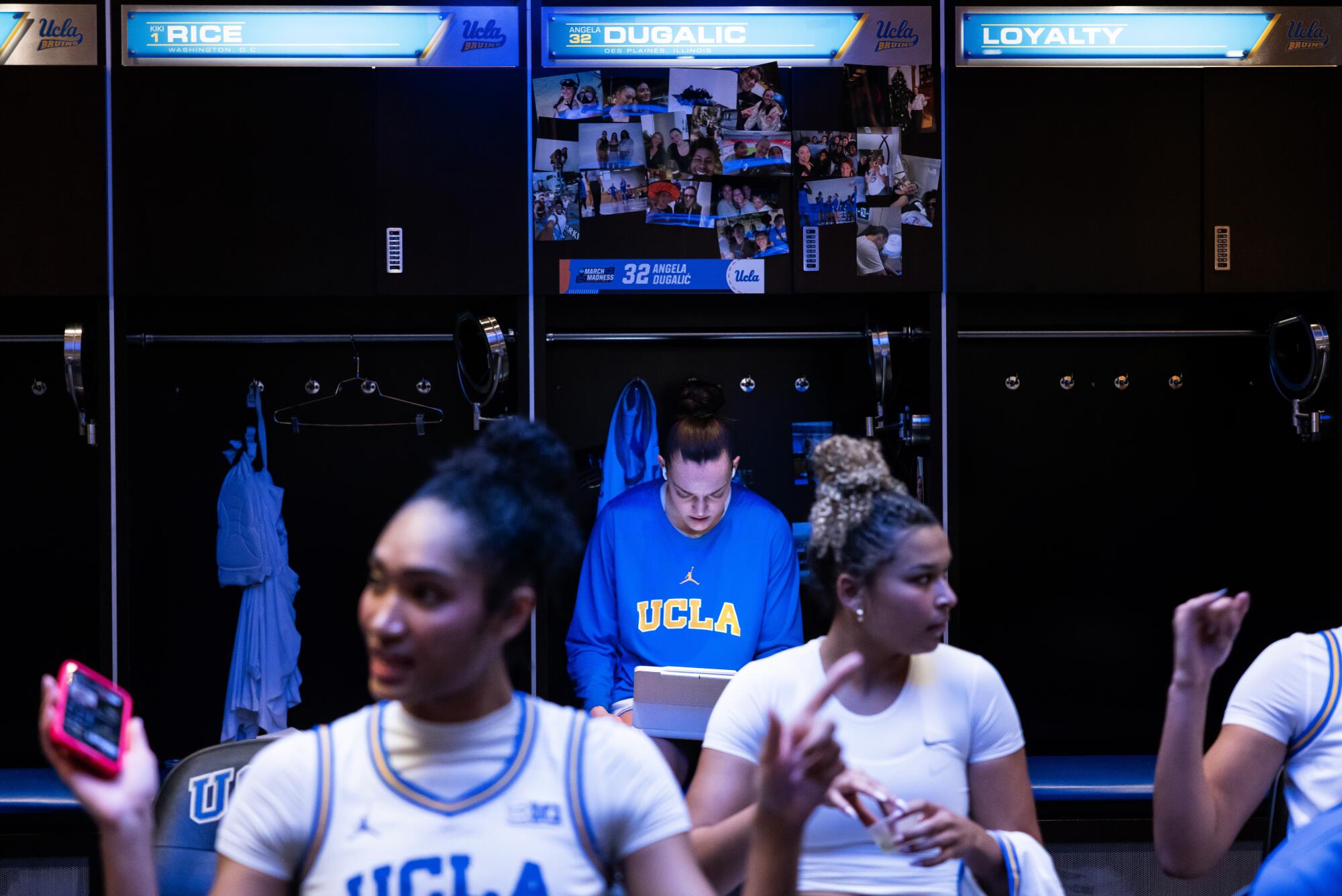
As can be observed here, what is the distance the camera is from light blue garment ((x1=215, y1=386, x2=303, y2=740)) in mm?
3660

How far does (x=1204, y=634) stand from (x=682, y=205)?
7.50 ft

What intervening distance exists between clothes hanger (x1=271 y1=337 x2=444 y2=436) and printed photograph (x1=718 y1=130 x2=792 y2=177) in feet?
3.91

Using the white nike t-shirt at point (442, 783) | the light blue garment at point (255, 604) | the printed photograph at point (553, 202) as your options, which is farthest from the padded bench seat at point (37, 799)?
the white nike t-shirt at point (442, 783)

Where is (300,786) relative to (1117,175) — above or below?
below

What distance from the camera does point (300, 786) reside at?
1350 millimetres

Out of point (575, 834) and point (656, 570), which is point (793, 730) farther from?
point (656, 570)

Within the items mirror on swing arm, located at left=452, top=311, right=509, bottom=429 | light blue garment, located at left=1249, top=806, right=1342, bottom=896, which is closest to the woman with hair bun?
mirror on swing arm, located at left=452, top=311, right=509, bottom=429

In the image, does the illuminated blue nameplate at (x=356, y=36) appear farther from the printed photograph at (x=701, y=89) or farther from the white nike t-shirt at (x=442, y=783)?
the white nike t-shirt at (x=442, y=783)

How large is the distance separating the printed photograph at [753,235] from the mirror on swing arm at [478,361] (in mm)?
687

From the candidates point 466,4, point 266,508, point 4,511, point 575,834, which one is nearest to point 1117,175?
point 466,4

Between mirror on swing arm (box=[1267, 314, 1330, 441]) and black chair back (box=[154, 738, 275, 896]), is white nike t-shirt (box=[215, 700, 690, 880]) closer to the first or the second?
black chair back (box=[154, 738, 275, 896])

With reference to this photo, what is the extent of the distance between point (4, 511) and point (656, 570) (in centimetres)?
207

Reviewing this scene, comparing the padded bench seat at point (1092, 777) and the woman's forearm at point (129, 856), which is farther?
the padded bench seat at point (1092, 777)

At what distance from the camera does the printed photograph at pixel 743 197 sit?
11.7ft
